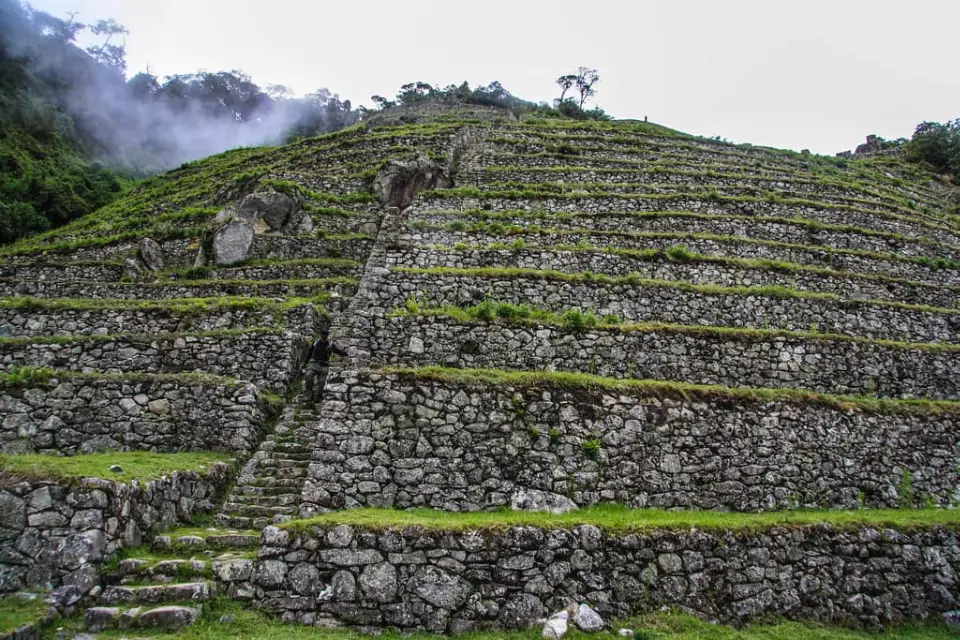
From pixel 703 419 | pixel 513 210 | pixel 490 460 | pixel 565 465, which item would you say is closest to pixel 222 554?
pixel 490 460

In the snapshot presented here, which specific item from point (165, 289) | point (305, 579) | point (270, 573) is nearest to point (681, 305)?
point (305, 579)

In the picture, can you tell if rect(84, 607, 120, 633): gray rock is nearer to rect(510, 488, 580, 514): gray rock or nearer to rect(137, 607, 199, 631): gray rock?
rect(137, 607, 199, 631): gray rock

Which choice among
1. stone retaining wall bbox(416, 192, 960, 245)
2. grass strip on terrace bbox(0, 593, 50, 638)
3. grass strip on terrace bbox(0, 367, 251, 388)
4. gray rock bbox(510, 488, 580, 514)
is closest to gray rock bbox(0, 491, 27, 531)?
grass strip on terrace bbox(0, 593, 50, 638)

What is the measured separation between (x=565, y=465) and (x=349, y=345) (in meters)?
4.96

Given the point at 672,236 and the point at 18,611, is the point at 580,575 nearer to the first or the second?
the point at 18,611

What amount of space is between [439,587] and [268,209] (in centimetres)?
1704

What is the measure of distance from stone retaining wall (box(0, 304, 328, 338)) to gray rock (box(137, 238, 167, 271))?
5780 mm

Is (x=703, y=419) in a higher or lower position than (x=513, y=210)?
lower

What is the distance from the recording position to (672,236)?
16125 millimetres

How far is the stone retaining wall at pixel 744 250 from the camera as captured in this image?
51.8 feet

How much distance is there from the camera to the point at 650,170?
2345 centimetres

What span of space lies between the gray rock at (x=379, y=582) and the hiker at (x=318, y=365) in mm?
5118

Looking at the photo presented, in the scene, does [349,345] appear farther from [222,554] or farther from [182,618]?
[182,618]

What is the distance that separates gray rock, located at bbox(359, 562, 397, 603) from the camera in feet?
22.0
